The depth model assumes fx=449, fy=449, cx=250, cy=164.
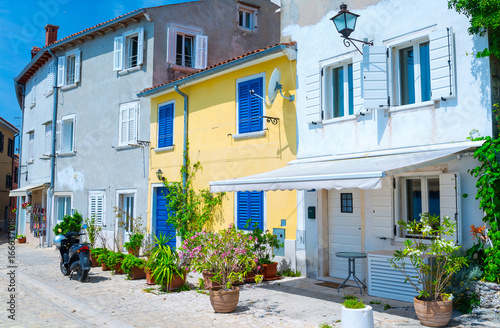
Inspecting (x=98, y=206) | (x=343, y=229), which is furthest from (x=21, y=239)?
(x=343, y=229)

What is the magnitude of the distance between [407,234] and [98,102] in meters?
16.5

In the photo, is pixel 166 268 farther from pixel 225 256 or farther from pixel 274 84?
pixel 274 84

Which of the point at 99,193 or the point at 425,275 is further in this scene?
the point at 99,193

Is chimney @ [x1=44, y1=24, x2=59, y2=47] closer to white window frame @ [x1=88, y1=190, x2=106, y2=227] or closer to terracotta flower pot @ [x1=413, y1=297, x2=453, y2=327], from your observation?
white window frame @ [x1=88, y1=190, x2=106, y2=227]

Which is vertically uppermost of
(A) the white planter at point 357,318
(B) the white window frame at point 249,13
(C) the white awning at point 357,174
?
(B) the white window frame at point 249,13

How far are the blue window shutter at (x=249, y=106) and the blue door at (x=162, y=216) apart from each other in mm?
4975

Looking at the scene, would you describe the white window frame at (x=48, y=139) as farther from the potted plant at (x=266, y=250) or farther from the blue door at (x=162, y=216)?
the potted plant at (x=266, y=250)

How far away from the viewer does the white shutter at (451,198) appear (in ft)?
29.5

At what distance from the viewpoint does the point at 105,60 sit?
2169cm

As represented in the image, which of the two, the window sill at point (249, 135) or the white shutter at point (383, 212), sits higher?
the window sill at point (249, 135)

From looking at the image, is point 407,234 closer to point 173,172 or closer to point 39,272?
point 173,172

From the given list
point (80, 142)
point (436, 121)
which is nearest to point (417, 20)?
point (436, 121)

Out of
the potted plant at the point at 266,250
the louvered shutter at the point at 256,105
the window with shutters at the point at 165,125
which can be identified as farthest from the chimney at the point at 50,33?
the potted plant at the point at 266,250

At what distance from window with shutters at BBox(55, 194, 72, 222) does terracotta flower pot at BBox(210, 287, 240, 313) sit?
17261mm
